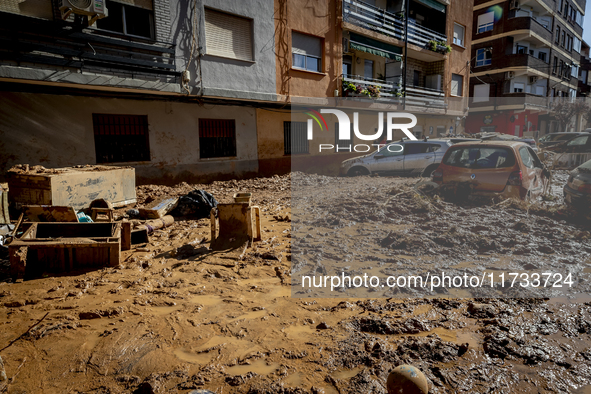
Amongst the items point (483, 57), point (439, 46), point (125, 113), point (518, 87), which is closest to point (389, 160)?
point (125, 113)

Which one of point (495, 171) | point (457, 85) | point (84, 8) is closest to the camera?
point (495, 171)

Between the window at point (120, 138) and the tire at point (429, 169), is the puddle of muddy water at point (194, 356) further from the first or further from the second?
the tire at point (429, 169)

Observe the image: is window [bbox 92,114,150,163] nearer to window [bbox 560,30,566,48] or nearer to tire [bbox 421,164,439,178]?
tire [bbox 421,164,439,178]

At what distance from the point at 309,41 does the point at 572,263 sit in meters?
12.3

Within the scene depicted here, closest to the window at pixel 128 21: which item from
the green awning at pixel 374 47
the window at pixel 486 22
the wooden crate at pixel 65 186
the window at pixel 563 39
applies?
the wooden crate at pixel 65 186

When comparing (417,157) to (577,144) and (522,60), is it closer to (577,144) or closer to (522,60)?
(577,144)

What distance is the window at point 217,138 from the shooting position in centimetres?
1206

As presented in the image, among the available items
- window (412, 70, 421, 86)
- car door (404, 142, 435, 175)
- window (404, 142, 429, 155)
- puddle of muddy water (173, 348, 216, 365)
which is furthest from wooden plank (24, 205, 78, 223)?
window (412, 70, 421, 86)

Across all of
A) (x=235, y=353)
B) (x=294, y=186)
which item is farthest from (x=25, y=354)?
(x=294, y=186)

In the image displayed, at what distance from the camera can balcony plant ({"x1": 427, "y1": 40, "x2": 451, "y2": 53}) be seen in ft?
63.4

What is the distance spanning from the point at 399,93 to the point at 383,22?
347 cm

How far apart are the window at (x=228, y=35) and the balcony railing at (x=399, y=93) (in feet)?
16.6

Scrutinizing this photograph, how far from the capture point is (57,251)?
4547 mm

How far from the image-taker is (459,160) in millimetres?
7156
